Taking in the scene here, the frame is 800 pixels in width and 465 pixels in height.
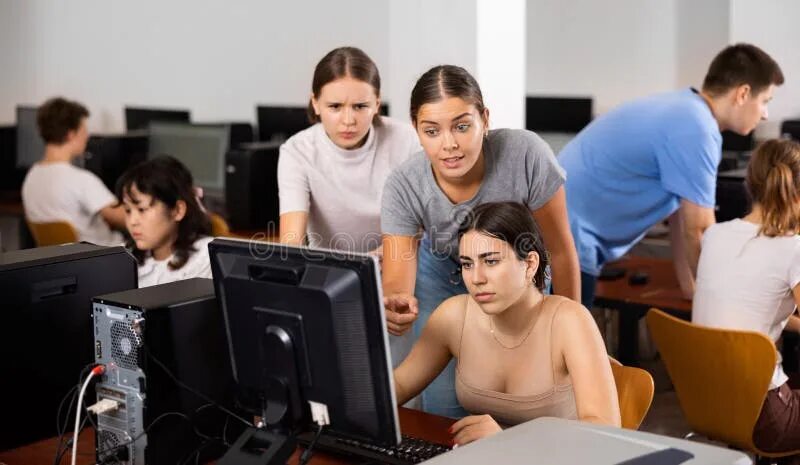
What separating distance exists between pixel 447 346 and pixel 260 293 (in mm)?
672

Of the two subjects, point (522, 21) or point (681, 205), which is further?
point (522, 21)

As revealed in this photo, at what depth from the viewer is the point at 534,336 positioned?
2156mm

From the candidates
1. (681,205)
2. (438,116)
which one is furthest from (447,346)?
(681,205)

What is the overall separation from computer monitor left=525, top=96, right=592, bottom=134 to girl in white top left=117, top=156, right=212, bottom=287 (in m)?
3.19

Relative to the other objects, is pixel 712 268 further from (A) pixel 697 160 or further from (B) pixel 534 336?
(B) pixel 534 336

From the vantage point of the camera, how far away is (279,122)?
608 centimetres

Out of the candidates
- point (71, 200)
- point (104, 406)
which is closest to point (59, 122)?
point (71, 200)

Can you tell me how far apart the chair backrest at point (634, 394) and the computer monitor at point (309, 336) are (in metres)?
0.68

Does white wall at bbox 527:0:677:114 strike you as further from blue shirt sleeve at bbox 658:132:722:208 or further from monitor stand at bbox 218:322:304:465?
monitor stand at bbox 218:322:304:465

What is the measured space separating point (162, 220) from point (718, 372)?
1584 mm

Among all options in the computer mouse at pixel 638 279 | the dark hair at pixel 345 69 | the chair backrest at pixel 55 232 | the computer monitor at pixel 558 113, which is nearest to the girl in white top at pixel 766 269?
the computer mouse at pixel 638 279

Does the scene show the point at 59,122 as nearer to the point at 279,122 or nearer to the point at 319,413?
the point at 279,122

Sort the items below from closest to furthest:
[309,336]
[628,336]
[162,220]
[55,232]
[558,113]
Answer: [309,336], [162,220], [628,336], [55,232], [558,113]

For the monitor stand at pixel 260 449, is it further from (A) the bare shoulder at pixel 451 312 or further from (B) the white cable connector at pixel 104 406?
(A) the bare shoulder at pixel 451 312
